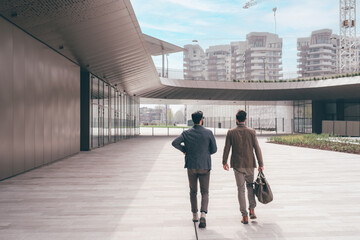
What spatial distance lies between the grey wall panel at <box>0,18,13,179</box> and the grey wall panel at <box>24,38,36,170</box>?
902mm

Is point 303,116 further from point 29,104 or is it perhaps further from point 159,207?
point 159,207

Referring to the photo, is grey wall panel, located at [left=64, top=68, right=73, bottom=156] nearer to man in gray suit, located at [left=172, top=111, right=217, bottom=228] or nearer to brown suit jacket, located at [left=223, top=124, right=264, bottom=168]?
man in gray suit, located at [left=172, top=111, right=217, bottom=228]

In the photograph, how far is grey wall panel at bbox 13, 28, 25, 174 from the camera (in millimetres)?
8383

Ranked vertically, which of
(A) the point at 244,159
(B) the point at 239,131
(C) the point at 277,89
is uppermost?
(C) the point at 277,89

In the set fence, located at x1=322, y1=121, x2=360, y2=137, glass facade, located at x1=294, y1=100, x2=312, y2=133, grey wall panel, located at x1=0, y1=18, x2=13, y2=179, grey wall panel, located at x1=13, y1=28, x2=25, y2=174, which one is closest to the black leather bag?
grey wall panel, located at x1=0, y1=18, x2=13, y2=179

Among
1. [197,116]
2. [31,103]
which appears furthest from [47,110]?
[197,116]

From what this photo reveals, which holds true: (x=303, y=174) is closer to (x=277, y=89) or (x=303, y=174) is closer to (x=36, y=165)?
(x=36, y=165)

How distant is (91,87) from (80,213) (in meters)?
12.1

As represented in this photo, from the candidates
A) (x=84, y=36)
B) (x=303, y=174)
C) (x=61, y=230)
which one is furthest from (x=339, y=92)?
(x=61, y=230)

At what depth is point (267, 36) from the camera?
11262 centimetres

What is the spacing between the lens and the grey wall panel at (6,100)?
25.3ft

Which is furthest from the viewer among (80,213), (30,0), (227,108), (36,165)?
(227,108)

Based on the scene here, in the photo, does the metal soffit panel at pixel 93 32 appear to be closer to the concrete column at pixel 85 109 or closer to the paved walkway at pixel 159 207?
the concrete column at pixel 85 109

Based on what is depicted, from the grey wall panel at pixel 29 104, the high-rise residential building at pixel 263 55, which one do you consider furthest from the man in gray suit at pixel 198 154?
the high-rise residential building at pixel 263 55
